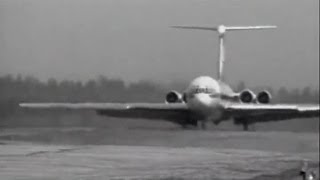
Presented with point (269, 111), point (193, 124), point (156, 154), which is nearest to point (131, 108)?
point (193, 124)

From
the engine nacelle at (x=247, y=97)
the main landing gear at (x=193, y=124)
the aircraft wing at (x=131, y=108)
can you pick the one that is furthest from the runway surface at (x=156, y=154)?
the engine nacelle at (x=247, y=97)

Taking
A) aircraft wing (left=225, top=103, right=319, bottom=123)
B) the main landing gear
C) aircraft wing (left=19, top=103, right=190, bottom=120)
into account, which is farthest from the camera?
the main landing gear

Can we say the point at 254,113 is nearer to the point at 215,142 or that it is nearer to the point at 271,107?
the point at 271,107

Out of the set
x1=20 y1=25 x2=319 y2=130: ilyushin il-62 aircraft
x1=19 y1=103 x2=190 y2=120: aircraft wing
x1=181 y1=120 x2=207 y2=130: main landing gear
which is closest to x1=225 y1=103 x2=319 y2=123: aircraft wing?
x1=20 y1=25 x2=319 y2=130: ilyushin il-62 aircraft

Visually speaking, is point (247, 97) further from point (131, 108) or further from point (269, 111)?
point (131, 108)

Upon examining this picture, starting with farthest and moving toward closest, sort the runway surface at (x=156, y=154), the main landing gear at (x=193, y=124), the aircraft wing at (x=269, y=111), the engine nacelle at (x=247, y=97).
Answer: the engine nacelle at (x=247, y=97) < the main landing gear at (x=193, y=124) < the aircraft wing at (x=269, y=111) < the runway surface at (x=156, y=154)

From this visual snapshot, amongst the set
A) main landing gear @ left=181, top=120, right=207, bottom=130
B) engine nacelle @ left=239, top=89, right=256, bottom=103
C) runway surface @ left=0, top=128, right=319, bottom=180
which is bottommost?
runway surface @ left=0, top=128, right=319, bottom=180

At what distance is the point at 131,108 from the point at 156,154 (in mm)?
5981

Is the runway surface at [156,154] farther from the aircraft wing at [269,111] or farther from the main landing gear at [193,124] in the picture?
the main landing gear at [193,124]

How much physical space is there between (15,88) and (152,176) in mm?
3025

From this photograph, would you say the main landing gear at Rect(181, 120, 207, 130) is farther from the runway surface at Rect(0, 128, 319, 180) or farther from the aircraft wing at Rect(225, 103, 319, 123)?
the aircraft wing at Rect(225, 103, 319, 123)

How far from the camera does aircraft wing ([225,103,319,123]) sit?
1783 centimetres

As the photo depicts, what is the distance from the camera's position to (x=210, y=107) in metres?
30.6

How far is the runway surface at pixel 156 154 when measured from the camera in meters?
15.1
